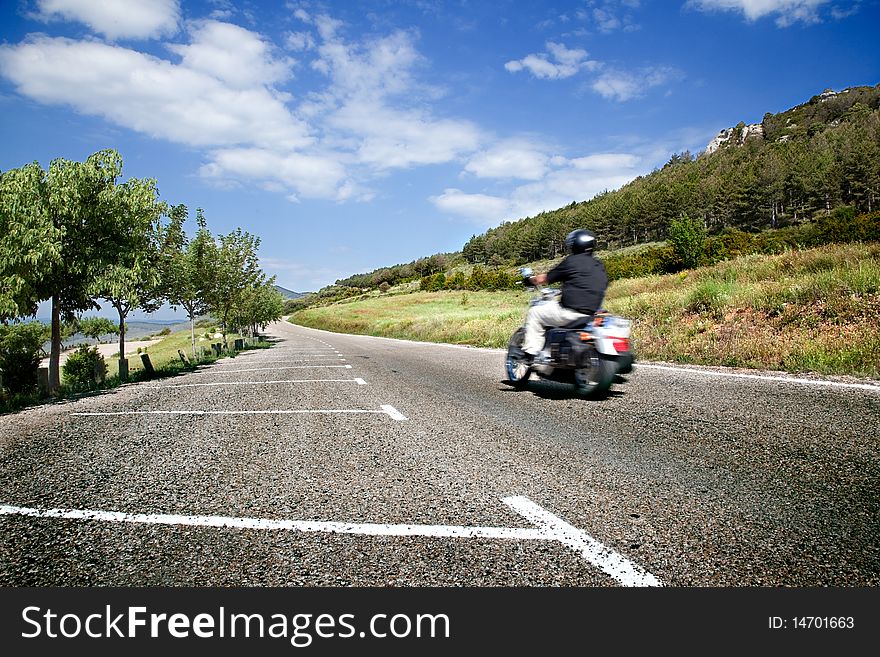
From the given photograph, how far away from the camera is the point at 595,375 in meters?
6.30

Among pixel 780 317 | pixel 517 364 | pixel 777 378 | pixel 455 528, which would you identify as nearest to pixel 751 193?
pixel 780 317

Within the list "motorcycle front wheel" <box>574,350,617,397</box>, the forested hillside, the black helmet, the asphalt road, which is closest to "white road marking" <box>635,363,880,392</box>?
the asphalt road

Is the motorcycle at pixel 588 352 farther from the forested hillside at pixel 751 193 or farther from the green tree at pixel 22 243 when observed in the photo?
the forested hillside at pixel 751 193

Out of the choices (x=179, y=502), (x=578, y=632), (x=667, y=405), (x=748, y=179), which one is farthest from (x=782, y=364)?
(x=748, y=179)

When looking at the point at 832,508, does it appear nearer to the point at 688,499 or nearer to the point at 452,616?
the point at 688,499

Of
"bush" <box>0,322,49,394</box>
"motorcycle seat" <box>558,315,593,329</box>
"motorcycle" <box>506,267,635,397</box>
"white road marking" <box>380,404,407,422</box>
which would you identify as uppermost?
"motorcycle seat" <box>558,315,593,329</box>

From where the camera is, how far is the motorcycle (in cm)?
610

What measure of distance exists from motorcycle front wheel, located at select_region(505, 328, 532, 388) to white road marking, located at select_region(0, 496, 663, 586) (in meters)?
4.54

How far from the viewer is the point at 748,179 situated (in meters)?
112

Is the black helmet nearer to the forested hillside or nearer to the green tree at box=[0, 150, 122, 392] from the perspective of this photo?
the green tree at box=[0, 150, 122, 392]

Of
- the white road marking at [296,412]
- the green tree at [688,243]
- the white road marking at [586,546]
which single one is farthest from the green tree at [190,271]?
the green tree at [688,243]

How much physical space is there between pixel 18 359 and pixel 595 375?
3469 centimetres

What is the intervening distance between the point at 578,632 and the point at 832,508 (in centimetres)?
193

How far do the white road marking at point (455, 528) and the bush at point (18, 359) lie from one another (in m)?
27.2
